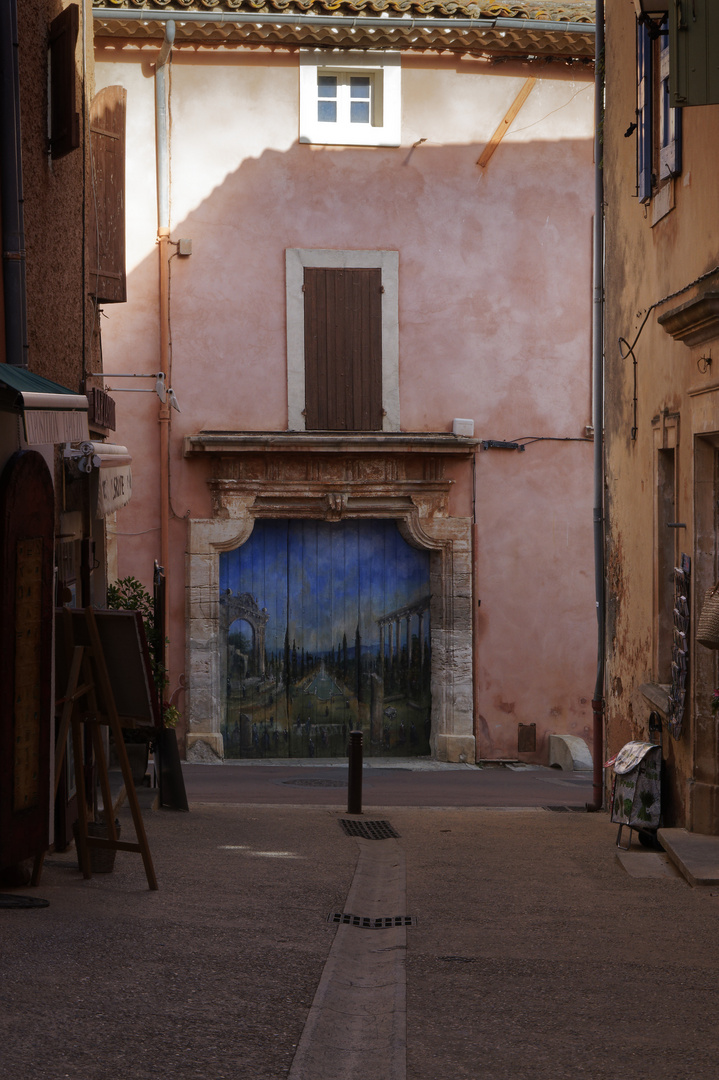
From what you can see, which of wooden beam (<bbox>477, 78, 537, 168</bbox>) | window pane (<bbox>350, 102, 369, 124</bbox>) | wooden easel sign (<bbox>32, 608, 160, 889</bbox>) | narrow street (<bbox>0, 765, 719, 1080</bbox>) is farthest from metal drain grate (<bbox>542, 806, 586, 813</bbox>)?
window pane (<bbox>350, 102, 369, 124</bbox>)

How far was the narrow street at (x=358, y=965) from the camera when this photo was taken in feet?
13.0

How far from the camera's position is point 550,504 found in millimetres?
15648

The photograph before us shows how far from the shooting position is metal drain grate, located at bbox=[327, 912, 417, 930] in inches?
233

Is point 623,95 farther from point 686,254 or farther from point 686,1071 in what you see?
point 686,1071

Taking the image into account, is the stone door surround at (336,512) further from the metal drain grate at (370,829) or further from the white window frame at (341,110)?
the metal drain grate at (370,829)

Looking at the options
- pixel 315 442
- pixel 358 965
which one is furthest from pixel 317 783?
pixel 358 965

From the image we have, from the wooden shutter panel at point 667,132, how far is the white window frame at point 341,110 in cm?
640

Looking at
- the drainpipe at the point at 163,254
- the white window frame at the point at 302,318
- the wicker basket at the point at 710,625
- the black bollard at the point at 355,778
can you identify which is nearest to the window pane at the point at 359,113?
the white window frame at the point at 302,318

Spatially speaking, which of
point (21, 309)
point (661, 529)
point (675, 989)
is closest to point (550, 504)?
point (661, 529)

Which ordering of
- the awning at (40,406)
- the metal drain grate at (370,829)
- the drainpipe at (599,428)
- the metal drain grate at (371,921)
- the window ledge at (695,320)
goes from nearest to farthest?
1. the awning at (40,406)
2. the metal drain grate at (371,921)
3. the window ledge at (695,320)
4. the metal drain grate at (370,829)
5. the drainpipe at (599,428)

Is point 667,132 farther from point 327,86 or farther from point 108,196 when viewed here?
point 327,86

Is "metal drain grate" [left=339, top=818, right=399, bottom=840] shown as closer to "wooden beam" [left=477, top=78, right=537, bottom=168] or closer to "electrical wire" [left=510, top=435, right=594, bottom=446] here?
"electrical wire" [left=510, top=435, right=594, bottom=446]

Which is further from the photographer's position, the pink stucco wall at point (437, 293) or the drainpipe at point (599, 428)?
the pink stucco wall at point (437, 293)

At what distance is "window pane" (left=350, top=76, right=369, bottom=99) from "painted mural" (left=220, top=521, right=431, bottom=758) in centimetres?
512
